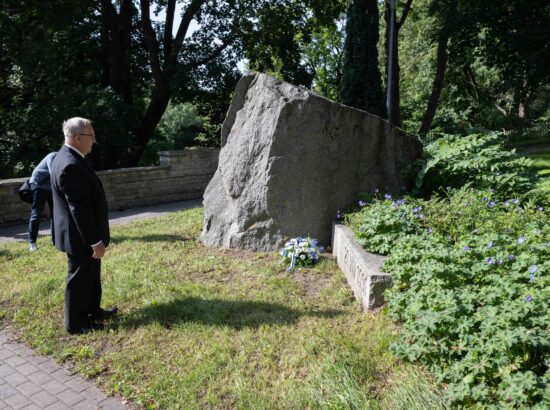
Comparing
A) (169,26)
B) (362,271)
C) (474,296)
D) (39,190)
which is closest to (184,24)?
(169,26)

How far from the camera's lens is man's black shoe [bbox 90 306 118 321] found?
4.46 metres

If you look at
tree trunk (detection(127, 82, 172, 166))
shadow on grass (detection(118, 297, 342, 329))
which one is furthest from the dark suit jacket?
tree trunk (detection(127, 82, 172, 166))

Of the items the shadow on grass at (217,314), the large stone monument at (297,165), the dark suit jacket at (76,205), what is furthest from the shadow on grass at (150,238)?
the dark suit jacket at (76,205)

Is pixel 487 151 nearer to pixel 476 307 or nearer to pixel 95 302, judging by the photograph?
pixel 476 307

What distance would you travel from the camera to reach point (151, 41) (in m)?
15.4

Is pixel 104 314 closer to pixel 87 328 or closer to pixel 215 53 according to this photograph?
pixel 87 328

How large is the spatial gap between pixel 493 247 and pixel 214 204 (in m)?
4.22

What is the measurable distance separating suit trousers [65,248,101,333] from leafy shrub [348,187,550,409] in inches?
108

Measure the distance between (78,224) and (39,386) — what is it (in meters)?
1.31

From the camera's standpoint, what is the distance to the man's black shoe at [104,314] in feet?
14.6

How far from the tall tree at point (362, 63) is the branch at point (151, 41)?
6.92 m

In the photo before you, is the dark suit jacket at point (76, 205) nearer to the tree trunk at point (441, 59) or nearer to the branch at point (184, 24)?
the branch at point (184, 24)

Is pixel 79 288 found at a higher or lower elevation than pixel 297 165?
lower

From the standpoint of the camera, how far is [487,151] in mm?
6312
